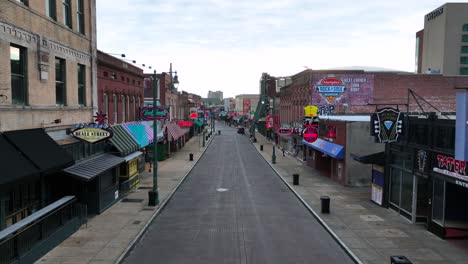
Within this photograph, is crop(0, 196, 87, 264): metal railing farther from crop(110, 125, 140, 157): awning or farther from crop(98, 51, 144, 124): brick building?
crop(98, 51, 144, 124): brick building

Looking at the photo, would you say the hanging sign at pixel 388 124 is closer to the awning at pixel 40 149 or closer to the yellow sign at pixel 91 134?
the yellow sign at pixel 91 134

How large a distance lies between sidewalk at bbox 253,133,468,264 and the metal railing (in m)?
10.7

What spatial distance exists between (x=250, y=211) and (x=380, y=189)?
7344 mm

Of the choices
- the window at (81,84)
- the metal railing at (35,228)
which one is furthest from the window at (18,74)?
the window at (81,84)

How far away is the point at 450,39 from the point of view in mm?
100188

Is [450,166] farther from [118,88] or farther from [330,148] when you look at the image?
[118,88]

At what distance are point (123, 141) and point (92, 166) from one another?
6075mm

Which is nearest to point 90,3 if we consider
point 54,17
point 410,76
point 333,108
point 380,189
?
point 54,17

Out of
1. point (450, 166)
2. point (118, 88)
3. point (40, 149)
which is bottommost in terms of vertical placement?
point (450, 166)

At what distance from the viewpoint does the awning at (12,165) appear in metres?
11.9

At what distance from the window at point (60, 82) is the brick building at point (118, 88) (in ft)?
18.8

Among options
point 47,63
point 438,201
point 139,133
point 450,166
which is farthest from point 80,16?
point 438,201

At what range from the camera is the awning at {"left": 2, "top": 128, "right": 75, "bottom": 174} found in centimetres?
1397

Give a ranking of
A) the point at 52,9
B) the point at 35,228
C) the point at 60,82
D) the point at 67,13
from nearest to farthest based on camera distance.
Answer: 1. the point at 35,228
2. the point at 52,9
3. the point at 60,82
4. the point at 67,13
